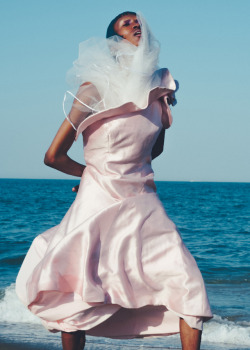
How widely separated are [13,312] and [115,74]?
5387 millimetres

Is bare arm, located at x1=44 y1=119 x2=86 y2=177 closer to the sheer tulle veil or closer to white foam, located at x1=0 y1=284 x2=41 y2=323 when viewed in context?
the sheer tulle veil

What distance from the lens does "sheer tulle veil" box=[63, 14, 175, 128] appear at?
2510mm

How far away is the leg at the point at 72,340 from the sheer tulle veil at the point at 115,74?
857mm

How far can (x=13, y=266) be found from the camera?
468 inches

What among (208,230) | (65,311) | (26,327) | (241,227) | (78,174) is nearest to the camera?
(65,311)

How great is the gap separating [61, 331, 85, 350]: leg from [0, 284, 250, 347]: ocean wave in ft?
11.7

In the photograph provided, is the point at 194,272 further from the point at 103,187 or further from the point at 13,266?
the point at 13,266

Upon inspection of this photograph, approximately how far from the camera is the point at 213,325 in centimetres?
660

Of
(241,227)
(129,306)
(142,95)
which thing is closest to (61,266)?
(129,306)

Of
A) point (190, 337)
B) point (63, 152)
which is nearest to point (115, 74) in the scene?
point (63, 152)

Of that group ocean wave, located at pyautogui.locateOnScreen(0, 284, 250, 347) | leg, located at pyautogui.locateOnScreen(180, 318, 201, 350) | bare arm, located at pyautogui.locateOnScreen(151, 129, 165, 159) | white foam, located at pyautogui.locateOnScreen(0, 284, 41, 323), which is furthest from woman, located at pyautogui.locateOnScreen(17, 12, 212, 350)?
white foam, located at pyautogui.locateOnScreen(0, 284, 41, 323)

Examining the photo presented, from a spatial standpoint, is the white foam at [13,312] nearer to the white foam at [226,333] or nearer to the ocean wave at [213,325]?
the ocean wave at [213,325]

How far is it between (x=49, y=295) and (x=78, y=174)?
61cm

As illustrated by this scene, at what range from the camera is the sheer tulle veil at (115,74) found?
98.8 inches
